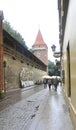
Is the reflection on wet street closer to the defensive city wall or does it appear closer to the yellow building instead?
the defensive city wall

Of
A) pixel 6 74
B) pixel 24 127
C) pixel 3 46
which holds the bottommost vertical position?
pixel 24 127

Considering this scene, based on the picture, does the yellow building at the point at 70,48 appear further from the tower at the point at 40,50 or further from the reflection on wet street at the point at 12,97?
the tower at the point at 40,50

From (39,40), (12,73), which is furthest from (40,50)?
(12,73)

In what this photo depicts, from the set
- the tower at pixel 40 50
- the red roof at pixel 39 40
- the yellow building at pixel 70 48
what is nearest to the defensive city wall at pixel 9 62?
the yellow building at pixel 70 48

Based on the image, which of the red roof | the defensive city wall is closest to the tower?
the red roof

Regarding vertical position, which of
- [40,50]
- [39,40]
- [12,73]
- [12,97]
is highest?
[39,40]

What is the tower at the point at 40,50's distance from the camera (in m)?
110

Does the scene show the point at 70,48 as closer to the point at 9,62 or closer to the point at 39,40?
the point at 9,62

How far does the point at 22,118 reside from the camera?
44.6 ft

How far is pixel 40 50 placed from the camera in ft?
367

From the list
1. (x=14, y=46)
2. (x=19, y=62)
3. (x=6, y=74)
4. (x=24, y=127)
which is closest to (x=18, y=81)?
(x=19, y=62)

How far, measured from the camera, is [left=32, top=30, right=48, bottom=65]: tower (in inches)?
4321

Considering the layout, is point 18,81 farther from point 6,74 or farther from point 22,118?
point 22,118

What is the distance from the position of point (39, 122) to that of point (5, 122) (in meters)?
1.19
